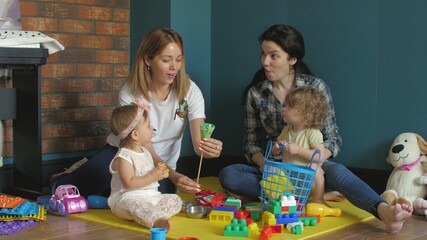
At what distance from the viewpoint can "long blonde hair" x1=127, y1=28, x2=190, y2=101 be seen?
3.11 meters

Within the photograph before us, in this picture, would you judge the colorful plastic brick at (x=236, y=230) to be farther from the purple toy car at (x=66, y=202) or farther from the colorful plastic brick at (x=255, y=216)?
the purple toy car at (x=66, y=202)

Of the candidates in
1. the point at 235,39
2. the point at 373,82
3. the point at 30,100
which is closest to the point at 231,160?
the point at 235,39

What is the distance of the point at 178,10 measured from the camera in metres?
3.96

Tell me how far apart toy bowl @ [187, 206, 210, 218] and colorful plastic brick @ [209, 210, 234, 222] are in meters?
0.06

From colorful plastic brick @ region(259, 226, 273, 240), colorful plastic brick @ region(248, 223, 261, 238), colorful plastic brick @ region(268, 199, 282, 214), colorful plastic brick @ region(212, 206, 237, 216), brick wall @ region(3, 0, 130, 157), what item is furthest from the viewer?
brick wall @ region(3, 0, 130, 157)

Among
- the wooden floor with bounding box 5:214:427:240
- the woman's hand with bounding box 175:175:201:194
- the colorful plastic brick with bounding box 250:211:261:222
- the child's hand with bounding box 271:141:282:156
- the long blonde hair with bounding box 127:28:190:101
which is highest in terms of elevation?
the long blonde hair with bounding box 127:28:190:101

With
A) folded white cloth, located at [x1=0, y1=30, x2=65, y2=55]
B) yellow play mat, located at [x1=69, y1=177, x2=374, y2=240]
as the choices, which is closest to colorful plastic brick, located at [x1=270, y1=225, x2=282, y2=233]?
yellow play mat, located at [x1=69, y1=177, x2=374, y2=240]

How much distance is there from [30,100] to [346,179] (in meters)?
1.59

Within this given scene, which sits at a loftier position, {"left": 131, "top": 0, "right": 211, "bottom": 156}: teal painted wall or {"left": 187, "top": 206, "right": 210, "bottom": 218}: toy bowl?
{"left": 131, "top": 0, "right": 211, "bottom": 156}: teal painted wall

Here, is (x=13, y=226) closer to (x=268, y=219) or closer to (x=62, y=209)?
(x=62, y=209)

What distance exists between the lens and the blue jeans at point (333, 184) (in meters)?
2.82

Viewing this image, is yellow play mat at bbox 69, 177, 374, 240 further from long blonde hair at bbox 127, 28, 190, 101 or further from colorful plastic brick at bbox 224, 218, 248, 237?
long blonde hair at bbox 127, 28, 190, 101

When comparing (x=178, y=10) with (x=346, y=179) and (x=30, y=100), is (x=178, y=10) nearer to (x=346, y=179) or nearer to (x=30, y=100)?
(x=30, y=100)

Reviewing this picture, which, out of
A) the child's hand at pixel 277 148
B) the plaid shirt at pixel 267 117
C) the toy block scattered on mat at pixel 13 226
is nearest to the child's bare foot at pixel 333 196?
the plaid shirt at pixel 267 117
